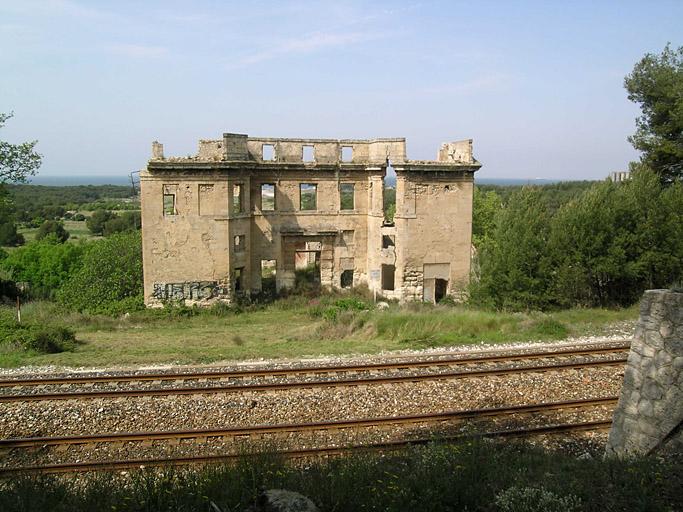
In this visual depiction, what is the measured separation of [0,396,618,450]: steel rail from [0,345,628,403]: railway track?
5.94ft

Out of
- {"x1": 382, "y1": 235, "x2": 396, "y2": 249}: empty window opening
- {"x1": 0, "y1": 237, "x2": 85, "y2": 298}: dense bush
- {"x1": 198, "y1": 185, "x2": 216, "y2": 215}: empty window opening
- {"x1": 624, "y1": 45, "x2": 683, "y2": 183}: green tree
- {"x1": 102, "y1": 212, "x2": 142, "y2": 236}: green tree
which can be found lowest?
{"x1": 0, "y1": 237, "x2": 85, "y2": 298}: dense bush

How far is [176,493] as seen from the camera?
231 inches

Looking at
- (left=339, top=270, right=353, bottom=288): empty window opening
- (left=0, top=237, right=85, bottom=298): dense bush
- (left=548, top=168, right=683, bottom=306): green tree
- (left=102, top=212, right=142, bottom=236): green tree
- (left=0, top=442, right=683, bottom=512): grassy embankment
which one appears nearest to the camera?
(left=0, top=442, right=683, bottom=512): grassy embankment

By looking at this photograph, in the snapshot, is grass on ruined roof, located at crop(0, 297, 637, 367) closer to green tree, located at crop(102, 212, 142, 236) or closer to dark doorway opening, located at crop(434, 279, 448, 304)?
dark doorway opening, located at crop(434, 279, 448, 304)

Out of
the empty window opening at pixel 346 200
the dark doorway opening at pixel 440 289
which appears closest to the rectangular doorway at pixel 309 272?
the empty window opening at pixel 346 200

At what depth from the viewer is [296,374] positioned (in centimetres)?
1246

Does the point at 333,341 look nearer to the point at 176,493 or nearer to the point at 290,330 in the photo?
the point at 290,330

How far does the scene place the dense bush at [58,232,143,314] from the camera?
2477cm

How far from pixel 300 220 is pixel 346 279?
13.7 feet

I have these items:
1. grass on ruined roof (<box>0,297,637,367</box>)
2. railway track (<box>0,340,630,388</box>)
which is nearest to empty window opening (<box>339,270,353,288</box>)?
grass on ruined roof (<box>0,297,637,367</box>)

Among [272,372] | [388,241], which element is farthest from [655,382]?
[388,241]

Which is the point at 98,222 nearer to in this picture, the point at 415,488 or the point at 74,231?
the point at 74,231

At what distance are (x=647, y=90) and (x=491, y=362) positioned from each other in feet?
67.6

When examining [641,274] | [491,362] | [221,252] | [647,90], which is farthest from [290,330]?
[647,90]
